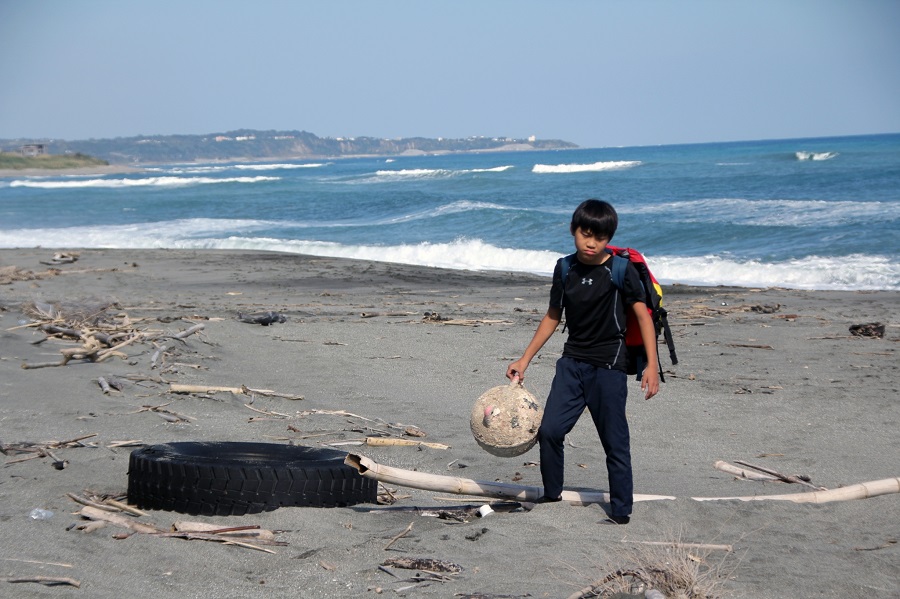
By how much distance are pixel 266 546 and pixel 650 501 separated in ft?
6.61

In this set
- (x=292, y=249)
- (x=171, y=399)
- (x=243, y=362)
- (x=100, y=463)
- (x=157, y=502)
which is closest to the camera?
(x=157, y=502)

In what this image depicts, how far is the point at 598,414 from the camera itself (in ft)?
15.1

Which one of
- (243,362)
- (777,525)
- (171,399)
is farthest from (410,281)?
(777,525)

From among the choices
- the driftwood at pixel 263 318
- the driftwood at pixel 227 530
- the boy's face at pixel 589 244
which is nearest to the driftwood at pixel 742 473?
the boy's face at pixel 589 244

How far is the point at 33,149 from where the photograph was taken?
14838 cm

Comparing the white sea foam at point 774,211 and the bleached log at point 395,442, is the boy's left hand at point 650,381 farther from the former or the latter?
the white sea foam at point 774,211

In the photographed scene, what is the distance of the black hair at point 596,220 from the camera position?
4.33m

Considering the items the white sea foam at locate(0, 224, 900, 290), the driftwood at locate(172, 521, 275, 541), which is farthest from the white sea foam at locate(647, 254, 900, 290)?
the driftwood at locate(172, 521, 275, 541)

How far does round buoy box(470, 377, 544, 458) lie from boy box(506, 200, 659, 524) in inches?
3.3

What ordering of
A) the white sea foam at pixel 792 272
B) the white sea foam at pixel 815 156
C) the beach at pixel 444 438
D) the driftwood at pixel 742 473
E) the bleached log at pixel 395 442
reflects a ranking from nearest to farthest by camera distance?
the beach at pixel 444 438 → the driftwood at pixel 742 473 → the bleached log at pixel 395 442 → the white sea foam at pixel 792 272 → the white sea foam at pixel 815 156

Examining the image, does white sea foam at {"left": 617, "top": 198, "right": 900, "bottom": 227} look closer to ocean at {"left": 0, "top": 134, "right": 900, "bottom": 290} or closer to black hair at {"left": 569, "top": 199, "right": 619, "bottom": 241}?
ocean at {"left": 0, "top": 134, "right": 900, "bottom": 290}

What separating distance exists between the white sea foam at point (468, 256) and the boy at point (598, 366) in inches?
527

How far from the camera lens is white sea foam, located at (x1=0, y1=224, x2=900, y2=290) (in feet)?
57.4

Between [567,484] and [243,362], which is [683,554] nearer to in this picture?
[567,484]
